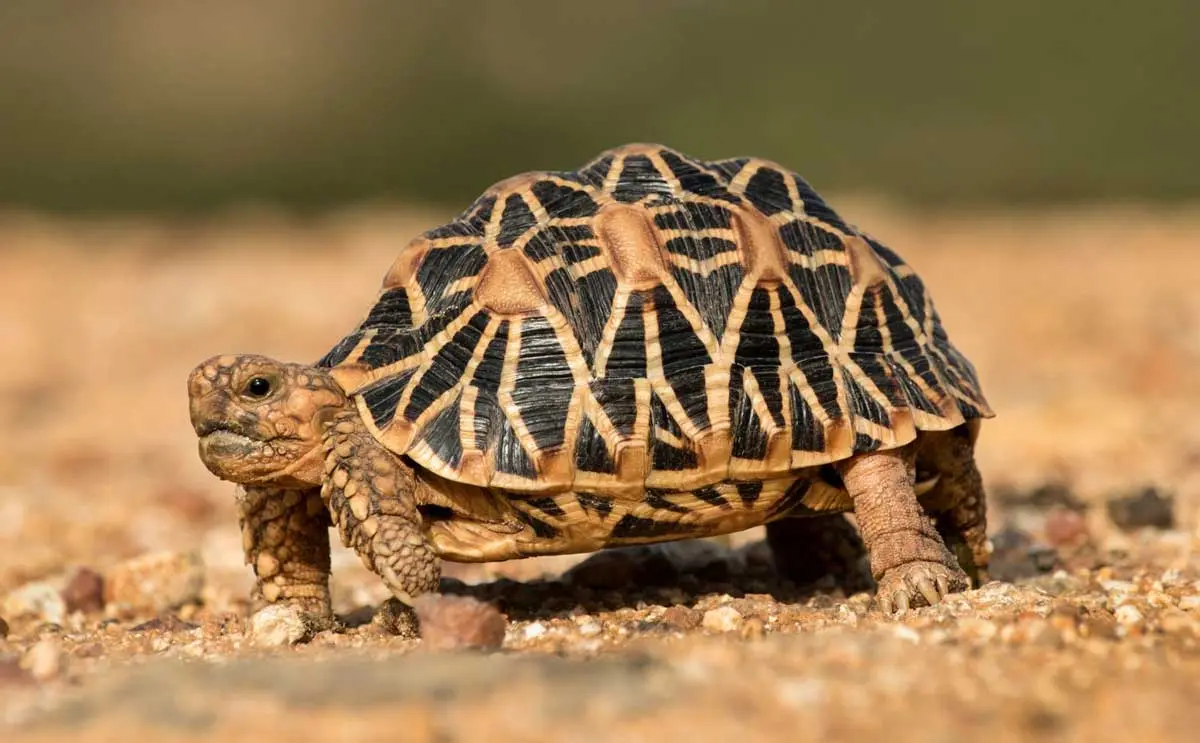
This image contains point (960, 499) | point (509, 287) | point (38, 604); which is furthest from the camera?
point (38, 604)

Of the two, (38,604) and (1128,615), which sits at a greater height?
(38,604)

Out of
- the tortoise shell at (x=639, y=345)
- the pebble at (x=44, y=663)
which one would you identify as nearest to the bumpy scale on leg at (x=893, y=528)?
the tortoise shell at (x=639, y=345)

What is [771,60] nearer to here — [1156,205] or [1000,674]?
[1156,205]

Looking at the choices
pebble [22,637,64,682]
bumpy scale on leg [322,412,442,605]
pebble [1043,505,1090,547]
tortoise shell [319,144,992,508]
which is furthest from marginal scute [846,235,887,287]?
pebble [22,637,64,682]

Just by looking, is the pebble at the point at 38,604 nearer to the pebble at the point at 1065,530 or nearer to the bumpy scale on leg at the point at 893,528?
the bumpy scale on leg at the point at 893,528

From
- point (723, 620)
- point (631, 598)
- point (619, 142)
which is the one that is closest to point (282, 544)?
point (631, 598)

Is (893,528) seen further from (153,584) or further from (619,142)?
(619,142)
